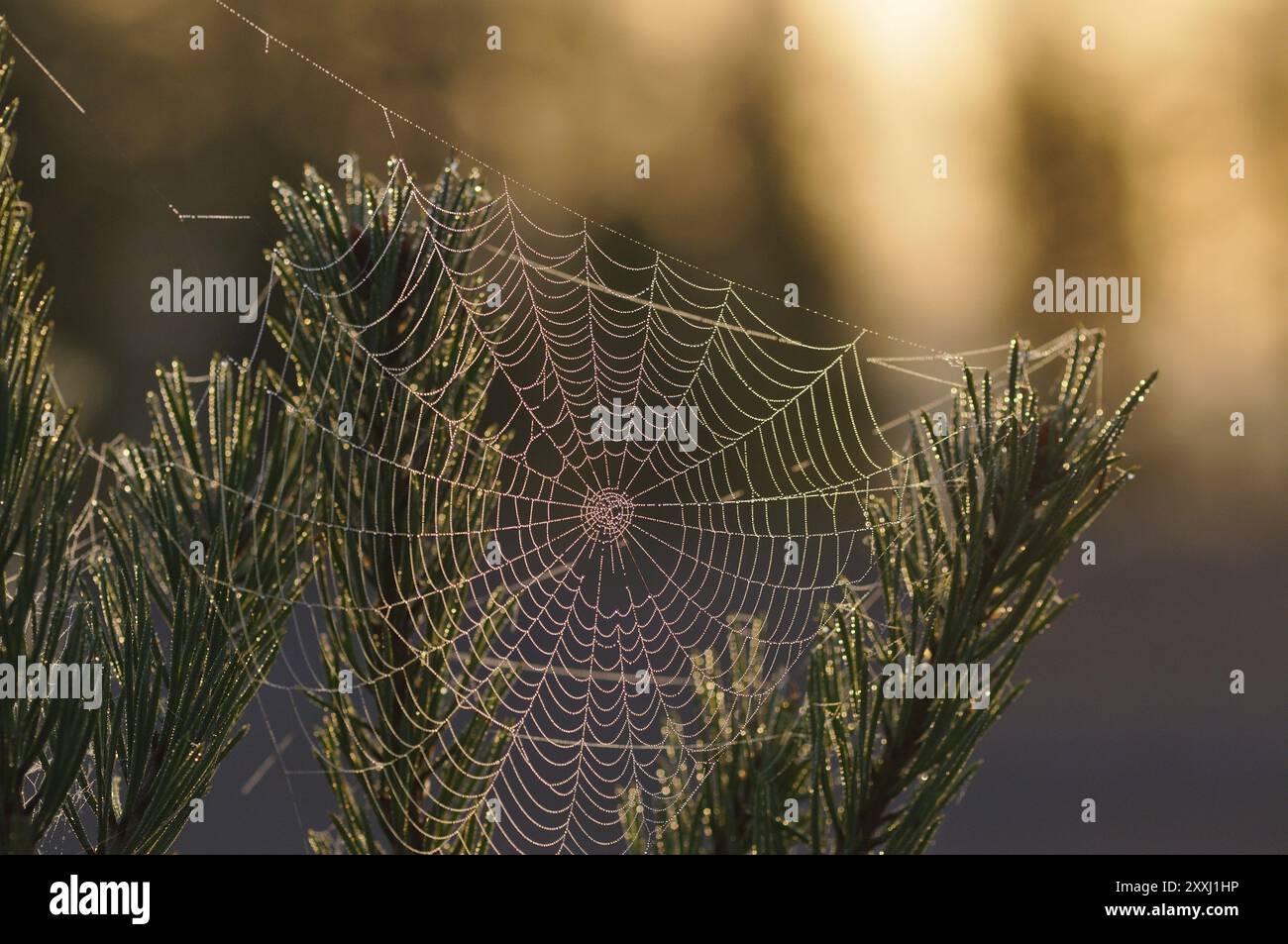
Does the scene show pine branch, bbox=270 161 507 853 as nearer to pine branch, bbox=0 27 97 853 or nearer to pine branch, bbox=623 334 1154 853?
pine branch, bbox=0 27 97 853

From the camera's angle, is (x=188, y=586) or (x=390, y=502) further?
(x=390, y=502)

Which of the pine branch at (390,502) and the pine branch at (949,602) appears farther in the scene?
the pine branch at (390,502)

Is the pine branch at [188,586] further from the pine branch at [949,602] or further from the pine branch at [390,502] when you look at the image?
the pine branch at [949,602]

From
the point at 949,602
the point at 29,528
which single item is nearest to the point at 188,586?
the point at 29,528

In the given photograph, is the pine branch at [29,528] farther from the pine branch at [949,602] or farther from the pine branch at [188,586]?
the pine branch at [949,602]

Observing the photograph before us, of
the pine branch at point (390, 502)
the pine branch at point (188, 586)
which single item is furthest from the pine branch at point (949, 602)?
the pine branch at point (188, 586)

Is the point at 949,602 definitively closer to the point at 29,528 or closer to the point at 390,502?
the point at 390,502

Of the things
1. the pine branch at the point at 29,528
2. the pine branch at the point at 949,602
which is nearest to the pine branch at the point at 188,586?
the pine branch at the point at 29,528

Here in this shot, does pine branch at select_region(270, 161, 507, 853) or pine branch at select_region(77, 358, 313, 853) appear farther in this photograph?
pine branch at select_region(270, 161, 507, 853)

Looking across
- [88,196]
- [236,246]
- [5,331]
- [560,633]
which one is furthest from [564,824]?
[88,196]

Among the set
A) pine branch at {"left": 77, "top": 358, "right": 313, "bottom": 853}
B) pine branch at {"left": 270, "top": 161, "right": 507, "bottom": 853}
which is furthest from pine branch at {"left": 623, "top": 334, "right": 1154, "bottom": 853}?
→ pine branch at {"left": 77, "top": 358, "right": 313, "bottom": 853}

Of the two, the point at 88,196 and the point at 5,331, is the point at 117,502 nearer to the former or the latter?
the point at 5,331
